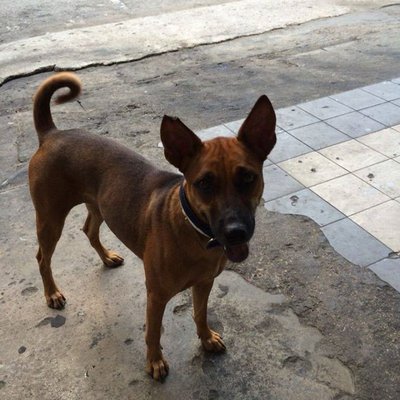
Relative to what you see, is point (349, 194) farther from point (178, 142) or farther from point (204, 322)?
point (178, 142)

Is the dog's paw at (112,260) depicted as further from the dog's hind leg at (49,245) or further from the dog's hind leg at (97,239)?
the dog's hind leg at (49,245)

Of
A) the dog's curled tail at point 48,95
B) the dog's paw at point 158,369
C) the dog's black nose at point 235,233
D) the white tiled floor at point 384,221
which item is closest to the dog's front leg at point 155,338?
the dog's paw at point 158,369

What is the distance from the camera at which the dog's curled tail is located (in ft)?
9.05

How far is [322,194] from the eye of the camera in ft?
12.9

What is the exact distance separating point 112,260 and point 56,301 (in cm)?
48

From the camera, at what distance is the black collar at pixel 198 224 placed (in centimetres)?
214

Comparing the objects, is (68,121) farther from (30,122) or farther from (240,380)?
(240,380)

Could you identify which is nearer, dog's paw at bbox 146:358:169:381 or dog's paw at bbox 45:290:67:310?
dog's paw at bbox 146:358:169:381

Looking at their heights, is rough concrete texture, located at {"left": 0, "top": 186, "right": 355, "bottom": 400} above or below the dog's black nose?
below

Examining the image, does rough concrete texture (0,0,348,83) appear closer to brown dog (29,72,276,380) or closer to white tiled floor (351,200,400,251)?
brown dog (29,72,276,380)

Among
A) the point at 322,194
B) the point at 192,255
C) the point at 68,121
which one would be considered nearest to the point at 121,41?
the point at 68,121

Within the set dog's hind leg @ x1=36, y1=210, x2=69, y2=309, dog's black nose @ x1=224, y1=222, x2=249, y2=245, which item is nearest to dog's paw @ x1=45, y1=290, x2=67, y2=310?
dog's hind leg @ x1=36, y1=210, x2=69, y2=309

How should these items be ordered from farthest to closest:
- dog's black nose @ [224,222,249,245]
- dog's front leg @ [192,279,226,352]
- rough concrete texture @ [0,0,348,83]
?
rough concrete texture @ [0,0,348,83]
dog's front leg @ [192,279,226,352]
dog's black nose @ [224,222,249,245]

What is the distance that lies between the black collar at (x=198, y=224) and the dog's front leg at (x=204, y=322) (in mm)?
476
